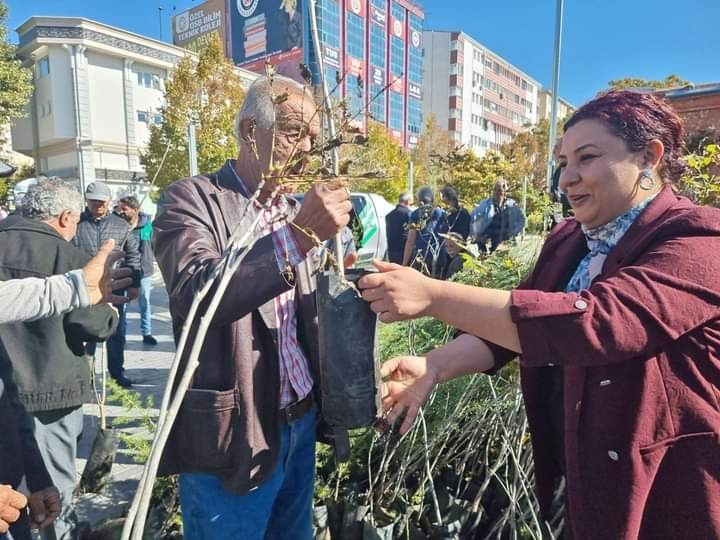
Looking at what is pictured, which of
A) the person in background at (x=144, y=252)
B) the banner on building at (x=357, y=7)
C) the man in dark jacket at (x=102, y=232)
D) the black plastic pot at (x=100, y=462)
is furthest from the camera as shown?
the banner on building at (x=357, y=7)

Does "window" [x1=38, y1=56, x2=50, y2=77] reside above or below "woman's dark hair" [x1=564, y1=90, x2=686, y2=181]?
above

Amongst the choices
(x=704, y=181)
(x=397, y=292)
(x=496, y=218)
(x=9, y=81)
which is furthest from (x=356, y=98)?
(x=9, y=81)

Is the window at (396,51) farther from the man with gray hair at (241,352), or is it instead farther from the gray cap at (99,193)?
the man with gray hair at (241,352)

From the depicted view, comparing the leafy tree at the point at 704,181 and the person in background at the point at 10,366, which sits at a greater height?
the leafy tree at the point at 704,181

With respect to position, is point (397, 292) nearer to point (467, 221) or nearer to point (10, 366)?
point (10, 366)

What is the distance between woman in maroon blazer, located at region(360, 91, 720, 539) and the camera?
39.5 inches

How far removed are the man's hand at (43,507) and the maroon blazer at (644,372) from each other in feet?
5.47

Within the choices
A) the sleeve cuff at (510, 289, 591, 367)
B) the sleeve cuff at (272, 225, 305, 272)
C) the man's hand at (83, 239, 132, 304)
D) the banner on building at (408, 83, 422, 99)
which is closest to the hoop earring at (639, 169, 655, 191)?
the sleeve cuff at (510, 289, 591, 367)

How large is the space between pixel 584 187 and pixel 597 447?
63cm

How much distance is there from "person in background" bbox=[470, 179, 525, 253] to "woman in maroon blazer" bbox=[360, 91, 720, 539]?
441 cm

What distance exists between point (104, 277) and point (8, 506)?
70 centimetres

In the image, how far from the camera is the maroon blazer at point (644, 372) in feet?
3.27

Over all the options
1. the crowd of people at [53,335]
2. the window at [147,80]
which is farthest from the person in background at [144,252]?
the window at [147,80]

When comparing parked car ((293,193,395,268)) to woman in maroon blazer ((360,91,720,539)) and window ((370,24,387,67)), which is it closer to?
woman in maroon blazer ((360,91,720,539))
